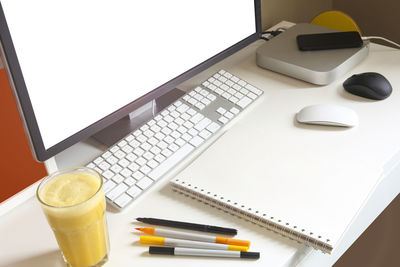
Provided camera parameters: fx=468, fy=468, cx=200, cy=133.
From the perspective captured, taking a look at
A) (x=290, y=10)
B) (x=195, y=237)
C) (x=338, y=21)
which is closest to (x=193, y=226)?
(x=195, y=237)

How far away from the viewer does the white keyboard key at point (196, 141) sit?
0.85 meters

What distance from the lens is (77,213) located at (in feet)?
1.92

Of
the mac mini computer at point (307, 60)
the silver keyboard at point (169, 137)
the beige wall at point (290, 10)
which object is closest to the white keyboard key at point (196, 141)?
the silver keyboard at point (169, 137)

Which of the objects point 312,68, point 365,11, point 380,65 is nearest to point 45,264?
point 312,68

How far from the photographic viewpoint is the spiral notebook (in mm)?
675

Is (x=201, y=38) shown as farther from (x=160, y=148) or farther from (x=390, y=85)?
(x=390, y=85)

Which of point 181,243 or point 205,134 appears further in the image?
point 205,134

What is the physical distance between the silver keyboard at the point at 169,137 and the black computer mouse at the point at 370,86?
191 millimetres

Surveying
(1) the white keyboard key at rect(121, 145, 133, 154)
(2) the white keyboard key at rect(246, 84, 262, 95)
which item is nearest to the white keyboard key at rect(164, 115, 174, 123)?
(1) the white keyboard key at rect(121, 145, 133, 154)

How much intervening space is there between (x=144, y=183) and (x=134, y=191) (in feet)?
0.08

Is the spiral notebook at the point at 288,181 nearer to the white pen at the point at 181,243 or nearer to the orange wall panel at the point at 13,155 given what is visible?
the white pen at the point at 181,243

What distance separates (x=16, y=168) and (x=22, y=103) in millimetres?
149

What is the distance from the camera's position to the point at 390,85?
38.4 inches

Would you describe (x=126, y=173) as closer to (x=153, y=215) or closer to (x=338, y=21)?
(x=153, y=215)
